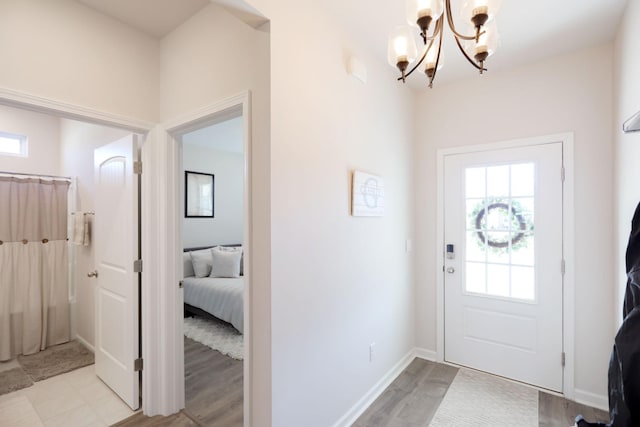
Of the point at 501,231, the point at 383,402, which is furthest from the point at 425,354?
the point at 501,231

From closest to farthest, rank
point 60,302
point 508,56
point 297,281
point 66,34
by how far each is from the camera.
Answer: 1. point 297,281
2. point 66,34
3. point 508,56
4. point 60,302

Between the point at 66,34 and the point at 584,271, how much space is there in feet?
12.8

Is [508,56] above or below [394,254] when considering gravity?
above

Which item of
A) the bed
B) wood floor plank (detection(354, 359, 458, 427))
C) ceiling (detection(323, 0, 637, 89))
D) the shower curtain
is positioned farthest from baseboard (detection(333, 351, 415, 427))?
the shower curtain

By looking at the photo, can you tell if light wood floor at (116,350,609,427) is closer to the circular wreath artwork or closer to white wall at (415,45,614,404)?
white wall at (415,45,614,404)

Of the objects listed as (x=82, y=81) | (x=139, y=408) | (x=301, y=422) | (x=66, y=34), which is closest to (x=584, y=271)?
(x=301, y=422)

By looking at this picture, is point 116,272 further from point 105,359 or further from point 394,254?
point 394,254

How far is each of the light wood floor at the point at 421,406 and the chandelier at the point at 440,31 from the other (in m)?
2.20

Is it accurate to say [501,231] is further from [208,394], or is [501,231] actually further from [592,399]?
[208,394]

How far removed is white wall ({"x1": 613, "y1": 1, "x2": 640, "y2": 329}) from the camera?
1612mm

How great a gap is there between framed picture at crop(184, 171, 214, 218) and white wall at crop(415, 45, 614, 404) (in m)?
4.00

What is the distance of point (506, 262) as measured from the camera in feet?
8.61

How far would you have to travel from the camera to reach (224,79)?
5.80 ft

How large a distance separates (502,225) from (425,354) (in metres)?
1.48
